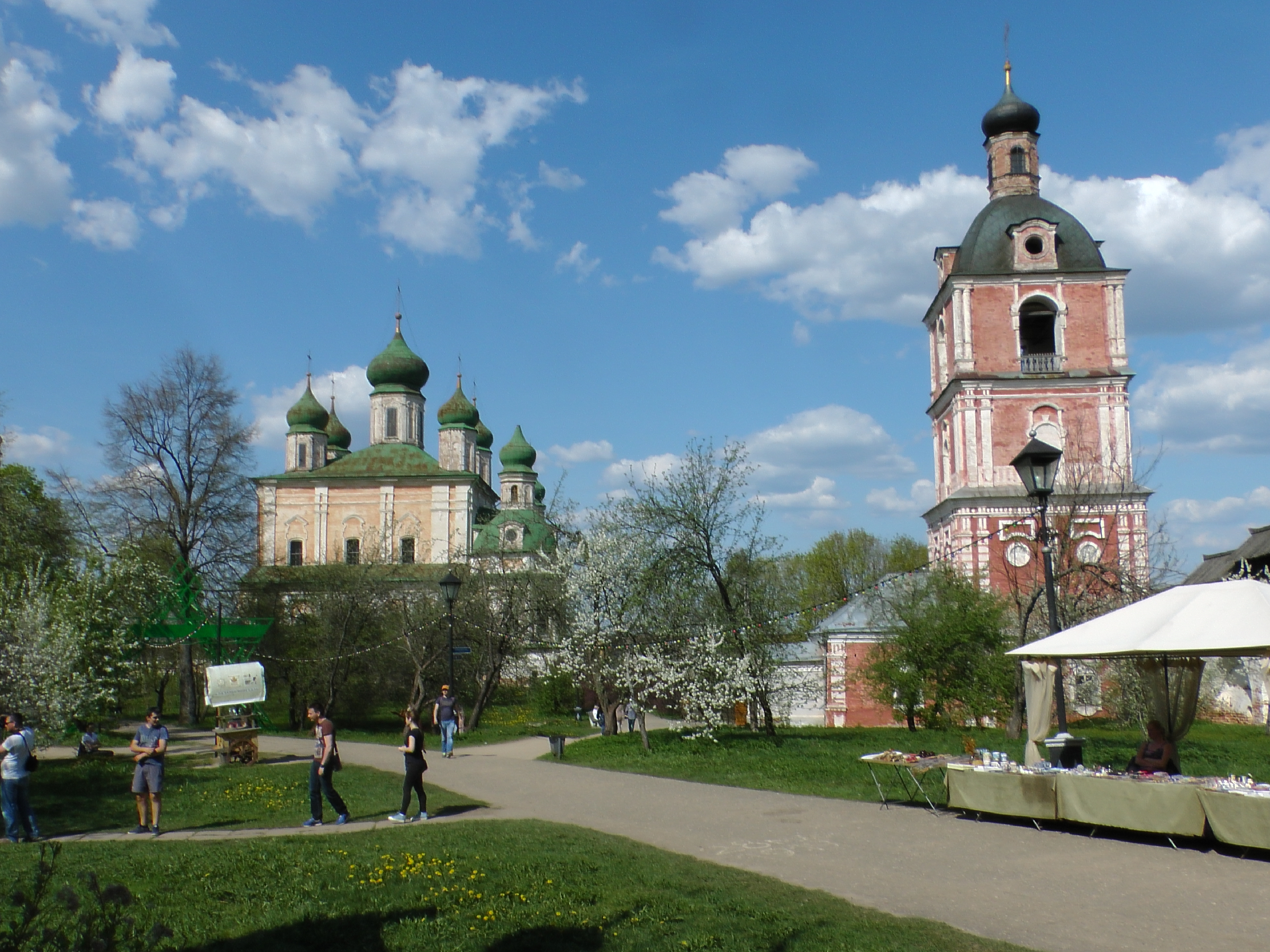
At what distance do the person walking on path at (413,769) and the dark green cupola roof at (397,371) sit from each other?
53.7 metres

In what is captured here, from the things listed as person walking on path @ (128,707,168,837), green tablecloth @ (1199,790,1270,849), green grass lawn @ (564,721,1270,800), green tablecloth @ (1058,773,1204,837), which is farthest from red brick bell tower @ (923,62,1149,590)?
person walking on path @ (128,707,168,837)

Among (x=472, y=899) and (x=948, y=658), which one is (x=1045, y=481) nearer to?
(x=472, y=899)

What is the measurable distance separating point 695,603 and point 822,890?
42.6 ft

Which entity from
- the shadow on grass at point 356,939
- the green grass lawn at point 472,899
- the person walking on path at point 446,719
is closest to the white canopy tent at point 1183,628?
the green grass lawn at point 472,899

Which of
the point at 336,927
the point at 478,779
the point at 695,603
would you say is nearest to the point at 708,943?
the point at 336,927

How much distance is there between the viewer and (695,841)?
36.9 feet

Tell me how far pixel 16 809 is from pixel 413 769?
441 cm

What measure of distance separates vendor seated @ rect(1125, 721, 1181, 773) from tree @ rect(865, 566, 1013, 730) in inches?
560

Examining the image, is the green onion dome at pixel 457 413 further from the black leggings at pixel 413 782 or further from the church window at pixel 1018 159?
the black leggings at pixel 413 782

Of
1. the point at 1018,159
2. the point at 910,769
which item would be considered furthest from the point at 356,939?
the point at 1018,159

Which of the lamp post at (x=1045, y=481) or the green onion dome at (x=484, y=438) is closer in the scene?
the lamp post at (x=1045, y=481)

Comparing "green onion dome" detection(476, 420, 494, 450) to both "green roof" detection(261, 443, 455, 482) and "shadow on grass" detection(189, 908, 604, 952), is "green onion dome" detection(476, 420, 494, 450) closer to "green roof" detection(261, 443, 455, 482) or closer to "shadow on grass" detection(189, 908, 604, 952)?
"green roof" detection(261, 443, 455, 482)

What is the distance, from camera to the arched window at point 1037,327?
40.0m

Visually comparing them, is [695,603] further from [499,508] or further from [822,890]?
[499,508]
